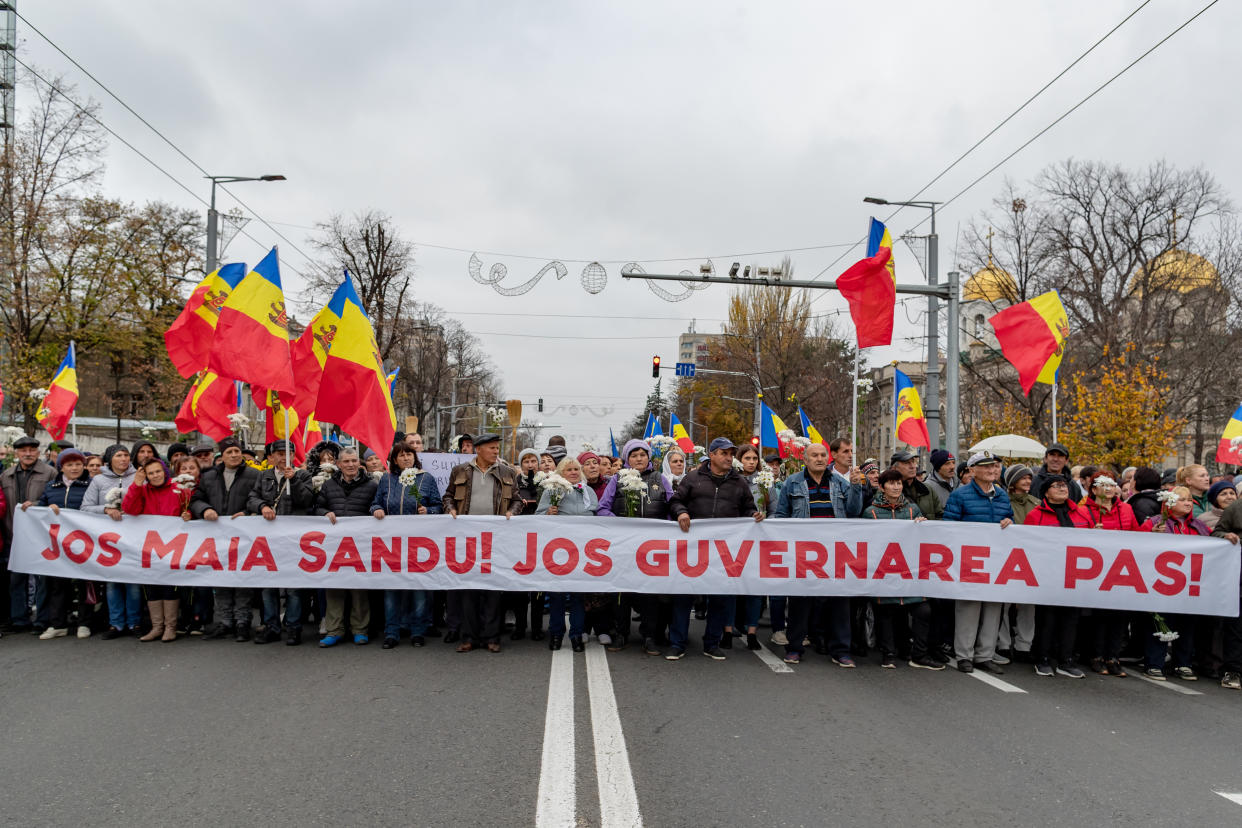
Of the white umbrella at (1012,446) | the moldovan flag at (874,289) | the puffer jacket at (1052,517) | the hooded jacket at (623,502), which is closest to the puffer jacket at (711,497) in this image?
the hooded jacket at (623,502)

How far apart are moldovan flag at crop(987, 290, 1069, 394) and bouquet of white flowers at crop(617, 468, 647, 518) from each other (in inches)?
262

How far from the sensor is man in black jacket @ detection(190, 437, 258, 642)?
7980mm

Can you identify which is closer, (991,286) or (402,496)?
(402,496)

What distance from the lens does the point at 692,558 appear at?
783cm

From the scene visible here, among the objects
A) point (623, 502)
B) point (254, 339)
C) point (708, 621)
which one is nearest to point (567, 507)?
point (623, 502)

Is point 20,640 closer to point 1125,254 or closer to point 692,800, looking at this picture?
point 692,800

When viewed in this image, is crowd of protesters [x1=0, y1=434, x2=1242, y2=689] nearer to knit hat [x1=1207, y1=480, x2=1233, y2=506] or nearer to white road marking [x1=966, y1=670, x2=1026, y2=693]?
knit hat [x1=1207, y1=480, x2=1233, y2=506]

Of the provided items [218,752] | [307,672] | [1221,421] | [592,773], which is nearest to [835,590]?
[592,773]

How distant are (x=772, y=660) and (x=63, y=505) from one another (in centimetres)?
704

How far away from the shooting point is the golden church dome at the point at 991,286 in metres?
34.9

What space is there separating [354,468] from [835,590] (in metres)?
4.59

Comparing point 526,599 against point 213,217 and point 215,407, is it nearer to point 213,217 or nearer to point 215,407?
point 215,407

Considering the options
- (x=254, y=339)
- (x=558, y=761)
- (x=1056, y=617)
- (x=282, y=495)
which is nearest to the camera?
(x=558, y=761)

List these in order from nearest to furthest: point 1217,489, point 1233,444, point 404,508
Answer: point 1217,489, point 404,508, point 1233,444
